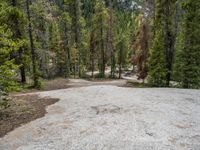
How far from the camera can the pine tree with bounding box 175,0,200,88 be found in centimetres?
2394

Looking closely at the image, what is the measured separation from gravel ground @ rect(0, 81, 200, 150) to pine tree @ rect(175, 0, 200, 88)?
9846 millimetres

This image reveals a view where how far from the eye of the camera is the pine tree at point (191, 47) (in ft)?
78.5

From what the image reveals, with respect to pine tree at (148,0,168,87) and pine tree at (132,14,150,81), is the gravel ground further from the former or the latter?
pine tree at (132,14,150,81)

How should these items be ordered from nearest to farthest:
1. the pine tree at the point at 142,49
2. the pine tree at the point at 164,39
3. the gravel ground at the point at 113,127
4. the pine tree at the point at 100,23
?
the gravel ground at the point at 113,127 → the pine tree at the point at 164,39 → the pine tree at the point at 142,49 → the pine tree at the point at 100,23

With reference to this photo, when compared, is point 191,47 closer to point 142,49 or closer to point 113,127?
point 142,49

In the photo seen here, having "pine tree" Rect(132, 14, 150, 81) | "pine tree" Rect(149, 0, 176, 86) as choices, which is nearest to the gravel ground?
"pine tree" Rect(149, 0, 176, 86)

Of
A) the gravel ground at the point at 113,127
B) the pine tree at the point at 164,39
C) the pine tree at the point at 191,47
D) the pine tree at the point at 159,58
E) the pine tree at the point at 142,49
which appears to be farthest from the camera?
the pine tree at the point at 142,49

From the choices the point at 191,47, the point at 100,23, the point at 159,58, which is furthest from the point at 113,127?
the point at 100,23

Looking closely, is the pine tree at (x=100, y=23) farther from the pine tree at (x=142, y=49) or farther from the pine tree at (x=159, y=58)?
the pine tree at (x=159, y=58)

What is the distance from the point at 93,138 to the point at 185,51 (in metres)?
18.3

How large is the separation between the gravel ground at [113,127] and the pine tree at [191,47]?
32.3 feet

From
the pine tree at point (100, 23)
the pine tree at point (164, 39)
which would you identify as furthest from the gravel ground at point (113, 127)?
the pine tree at point (100, 23)

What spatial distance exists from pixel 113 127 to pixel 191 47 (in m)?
17.0

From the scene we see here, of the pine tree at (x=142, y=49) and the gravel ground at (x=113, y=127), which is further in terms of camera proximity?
the pine tree at (x=142, y=49)
